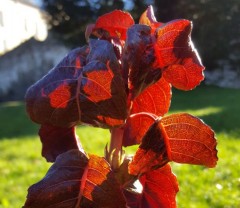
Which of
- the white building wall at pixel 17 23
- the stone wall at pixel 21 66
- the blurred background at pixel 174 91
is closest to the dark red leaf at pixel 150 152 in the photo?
the blurred background at pixel 174 91

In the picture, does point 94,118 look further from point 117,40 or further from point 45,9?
point 45,9

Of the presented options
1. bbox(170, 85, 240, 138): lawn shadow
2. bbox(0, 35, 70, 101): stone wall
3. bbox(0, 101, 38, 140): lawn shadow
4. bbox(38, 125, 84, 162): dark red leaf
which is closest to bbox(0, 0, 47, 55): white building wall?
bbox(0, 35, 70, 101): stone wall

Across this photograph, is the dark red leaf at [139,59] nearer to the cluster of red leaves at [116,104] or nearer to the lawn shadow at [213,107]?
the cluster of red leaves at [116,104]

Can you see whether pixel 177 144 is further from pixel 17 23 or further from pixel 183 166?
pixel 17 23

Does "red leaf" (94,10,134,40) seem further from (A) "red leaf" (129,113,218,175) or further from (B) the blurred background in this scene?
(B) the blurred background

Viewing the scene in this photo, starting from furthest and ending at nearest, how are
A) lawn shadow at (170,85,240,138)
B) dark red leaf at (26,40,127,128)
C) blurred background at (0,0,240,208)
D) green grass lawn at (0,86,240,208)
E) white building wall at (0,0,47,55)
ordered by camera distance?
white building wall at (0,0,47,55), lawn shadow at (170,85,240,138), blurred background at (0,0,240,208), green grass lawn at (0,86,240,208), dark red leaf at (26,40,127,128)

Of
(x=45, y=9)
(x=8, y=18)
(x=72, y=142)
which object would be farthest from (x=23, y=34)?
(x=72, y=142)
